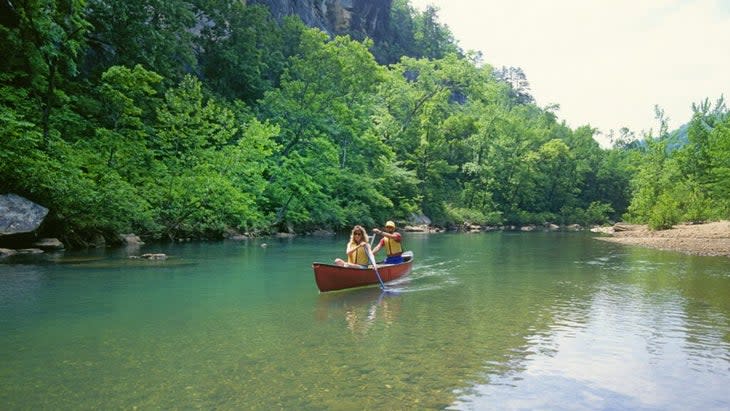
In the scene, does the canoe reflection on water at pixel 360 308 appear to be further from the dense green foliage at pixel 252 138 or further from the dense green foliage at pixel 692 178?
the dense green foliage at pixel 692 178

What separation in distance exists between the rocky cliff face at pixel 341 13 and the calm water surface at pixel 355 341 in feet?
129

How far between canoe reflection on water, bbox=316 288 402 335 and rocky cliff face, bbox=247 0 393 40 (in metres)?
39.3

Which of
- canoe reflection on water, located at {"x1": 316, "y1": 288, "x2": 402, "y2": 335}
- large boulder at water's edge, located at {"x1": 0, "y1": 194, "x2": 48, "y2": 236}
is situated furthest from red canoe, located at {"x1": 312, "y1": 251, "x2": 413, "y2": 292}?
large boulder at water's edge, located at {"x1": 0, "y1": 194, "x2": 48, "y2": 236}

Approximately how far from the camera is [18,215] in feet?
54.0

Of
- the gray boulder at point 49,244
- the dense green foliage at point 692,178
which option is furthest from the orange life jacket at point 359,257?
the dense green foliage at point 692,178

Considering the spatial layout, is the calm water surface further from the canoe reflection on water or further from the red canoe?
the red canoe

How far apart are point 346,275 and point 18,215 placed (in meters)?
10.8

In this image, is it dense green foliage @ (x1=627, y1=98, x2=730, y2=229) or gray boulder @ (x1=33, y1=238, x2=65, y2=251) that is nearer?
gray boulder @ (x1=33, y1=238, x2=65, y2=251)

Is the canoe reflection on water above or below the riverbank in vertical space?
below

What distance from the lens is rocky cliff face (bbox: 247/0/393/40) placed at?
51031 millimetres

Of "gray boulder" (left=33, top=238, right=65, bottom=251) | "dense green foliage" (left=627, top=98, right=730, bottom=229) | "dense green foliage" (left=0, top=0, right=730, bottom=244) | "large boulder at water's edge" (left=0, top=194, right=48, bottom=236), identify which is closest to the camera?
"large boulder at water's edge" (left=0, top=194, right=48, bottom=236)

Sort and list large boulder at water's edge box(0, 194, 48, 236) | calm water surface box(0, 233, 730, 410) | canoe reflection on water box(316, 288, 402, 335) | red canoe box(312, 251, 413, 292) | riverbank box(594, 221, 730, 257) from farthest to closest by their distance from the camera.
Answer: riverbank box(594, 221, 730, 257), large boulder at water's edge box(0, 194, 48, 236), red canoe box(312, 251, 413, 292), canoe reflection on water box(316, 288, 402, 335), calm water surface box(0, 233, 730, 410)

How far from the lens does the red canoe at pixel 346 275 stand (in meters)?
11.9

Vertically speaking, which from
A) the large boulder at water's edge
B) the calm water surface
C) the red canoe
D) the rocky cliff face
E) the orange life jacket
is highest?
the rocky cliff face
